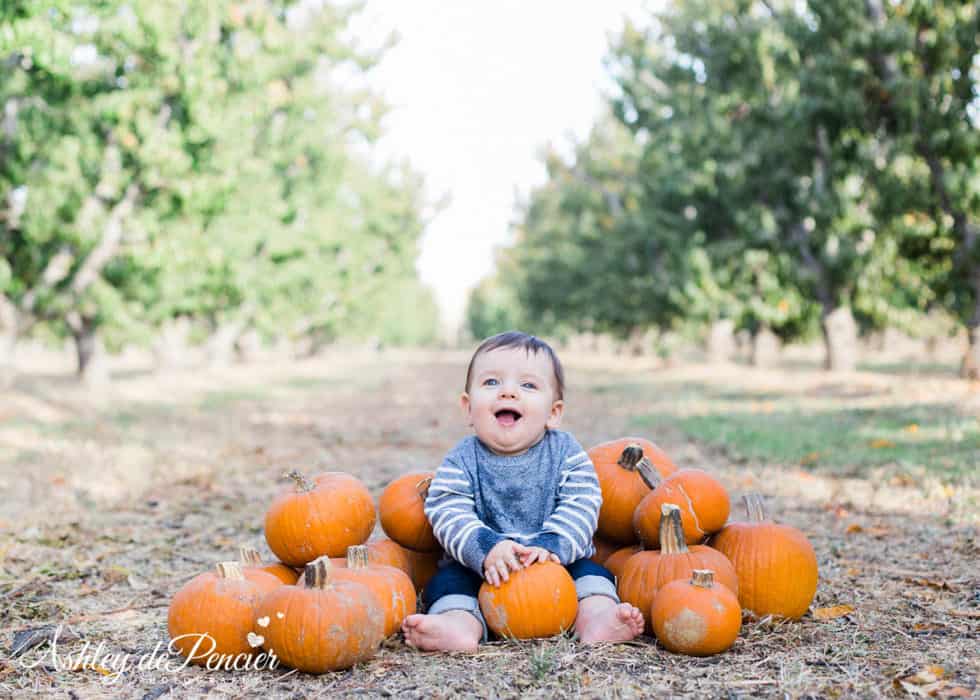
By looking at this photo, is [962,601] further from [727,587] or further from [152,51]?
[152,51]

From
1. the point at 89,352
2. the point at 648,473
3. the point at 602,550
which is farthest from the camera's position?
the point at 89,352

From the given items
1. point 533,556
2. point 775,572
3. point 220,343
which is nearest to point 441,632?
point 533,556

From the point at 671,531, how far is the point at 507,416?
786mm

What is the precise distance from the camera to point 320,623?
2803 mm

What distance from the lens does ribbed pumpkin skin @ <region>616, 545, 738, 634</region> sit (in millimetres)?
3225

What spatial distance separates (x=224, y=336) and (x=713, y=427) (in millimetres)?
20687

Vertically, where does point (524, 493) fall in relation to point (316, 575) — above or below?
above

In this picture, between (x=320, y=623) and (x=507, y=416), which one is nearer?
(x=320, y=623)

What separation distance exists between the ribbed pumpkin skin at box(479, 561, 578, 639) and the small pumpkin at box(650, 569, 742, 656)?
35 cm

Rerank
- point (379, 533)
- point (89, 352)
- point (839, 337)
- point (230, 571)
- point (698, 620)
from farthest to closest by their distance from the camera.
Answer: point (89, 352) < point (839, 337) < point (379, 533) < point (230, 571) < point (698, 620)

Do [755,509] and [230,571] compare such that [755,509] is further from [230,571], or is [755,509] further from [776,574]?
[230,571]

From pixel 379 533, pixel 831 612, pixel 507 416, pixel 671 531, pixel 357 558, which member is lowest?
pixel 379 533

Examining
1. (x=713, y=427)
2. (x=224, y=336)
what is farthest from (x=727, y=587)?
(x=224, y=336)

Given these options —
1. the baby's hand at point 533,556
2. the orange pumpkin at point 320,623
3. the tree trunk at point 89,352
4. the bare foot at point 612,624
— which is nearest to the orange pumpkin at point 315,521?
the orange pumpkin at point 320,623
